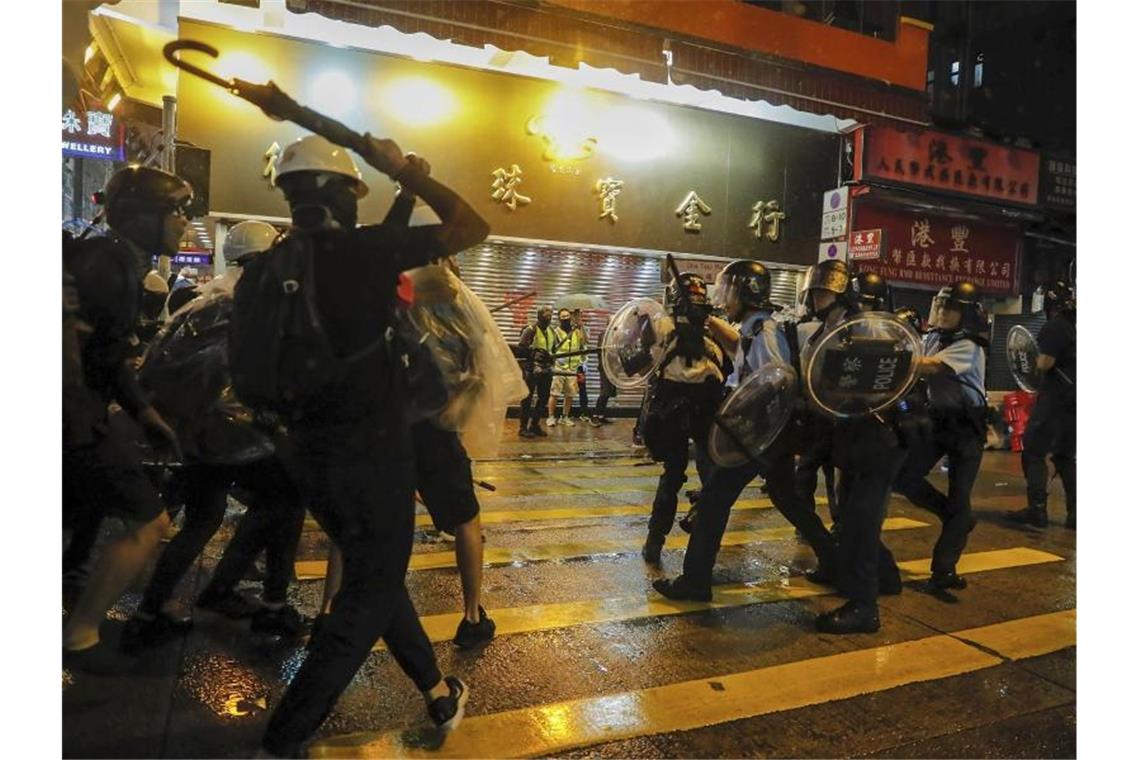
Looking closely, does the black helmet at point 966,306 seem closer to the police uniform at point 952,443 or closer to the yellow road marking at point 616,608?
the police uniform at point 952,443

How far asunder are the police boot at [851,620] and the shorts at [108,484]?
3278 mm

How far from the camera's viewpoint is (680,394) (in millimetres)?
5066

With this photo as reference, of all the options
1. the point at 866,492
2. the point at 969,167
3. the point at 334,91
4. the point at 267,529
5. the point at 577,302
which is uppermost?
the point at 969,167

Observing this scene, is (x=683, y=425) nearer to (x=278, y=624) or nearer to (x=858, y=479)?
(x=858, y=479)

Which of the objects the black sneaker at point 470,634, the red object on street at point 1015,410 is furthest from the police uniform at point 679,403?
the red object on street at point 1015,410

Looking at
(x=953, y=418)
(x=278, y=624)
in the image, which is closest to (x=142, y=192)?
(x=278, y=624)

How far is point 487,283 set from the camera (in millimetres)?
11453

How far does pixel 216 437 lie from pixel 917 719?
3.32 m

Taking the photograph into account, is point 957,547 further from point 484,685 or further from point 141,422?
point 141,422

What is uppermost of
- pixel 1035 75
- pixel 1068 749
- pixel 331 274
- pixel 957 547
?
pixel 1035 75

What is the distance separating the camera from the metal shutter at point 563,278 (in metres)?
11.2

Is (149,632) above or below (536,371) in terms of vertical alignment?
below

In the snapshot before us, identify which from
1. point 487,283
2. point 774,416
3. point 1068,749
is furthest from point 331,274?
point 487,283

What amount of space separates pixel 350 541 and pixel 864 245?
1273 centimetres
